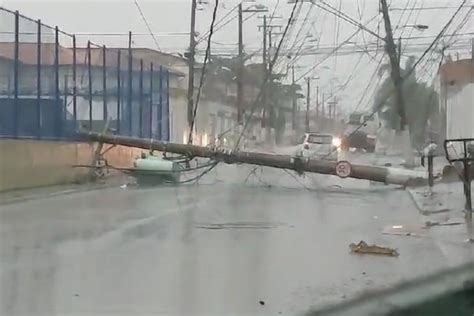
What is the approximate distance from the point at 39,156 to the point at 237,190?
4.97 meters

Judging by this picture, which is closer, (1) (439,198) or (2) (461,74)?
(1) (439,198)

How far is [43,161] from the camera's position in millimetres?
25797

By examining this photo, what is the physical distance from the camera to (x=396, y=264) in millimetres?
10695

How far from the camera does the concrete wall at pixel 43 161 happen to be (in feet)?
76.6

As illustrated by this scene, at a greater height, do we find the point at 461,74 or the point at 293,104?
the point at 461,74

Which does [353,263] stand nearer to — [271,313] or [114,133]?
[271,313]

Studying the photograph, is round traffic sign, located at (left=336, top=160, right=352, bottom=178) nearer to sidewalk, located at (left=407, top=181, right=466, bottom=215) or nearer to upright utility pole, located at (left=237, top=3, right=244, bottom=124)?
sidewalk, located at (left=407, top=181, right=466, bottom=215)

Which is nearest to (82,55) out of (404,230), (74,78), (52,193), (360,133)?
(74,78)

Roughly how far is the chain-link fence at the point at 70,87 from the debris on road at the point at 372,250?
13116 millimetres

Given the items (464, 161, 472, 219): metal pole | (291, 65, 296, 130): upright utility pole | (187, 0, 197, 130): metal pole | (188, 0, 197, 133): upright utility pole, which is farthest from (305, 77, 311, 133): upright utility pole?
(464, 161, 472, 219): metal pole

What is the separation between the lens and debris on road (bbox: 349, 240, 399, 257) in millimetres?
11836

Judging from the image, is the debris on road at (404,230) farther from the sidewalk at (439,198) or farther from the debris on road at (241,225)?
the sidewalk at (439,198)

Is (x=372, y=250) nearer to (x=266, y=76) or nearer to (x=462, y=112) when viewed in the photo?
(x=266, y=76)

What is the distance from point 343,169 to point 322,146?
1.13 m
